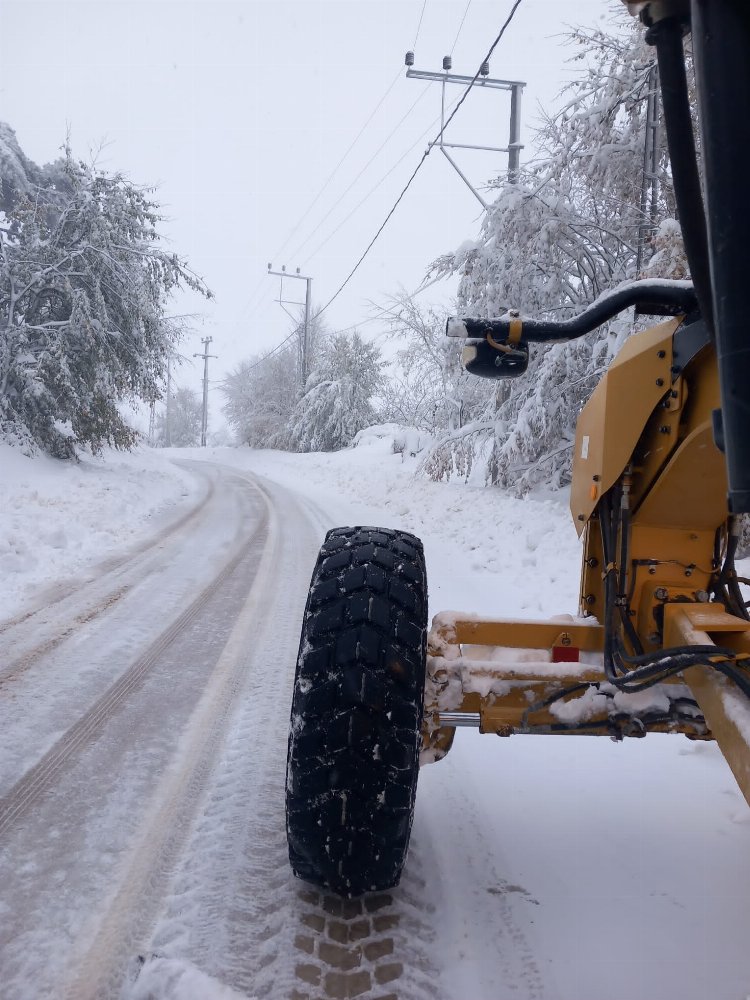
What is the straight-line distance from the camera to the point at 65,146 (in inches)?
645

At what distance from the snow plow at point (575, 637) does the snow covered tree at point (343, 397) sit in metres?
37.7

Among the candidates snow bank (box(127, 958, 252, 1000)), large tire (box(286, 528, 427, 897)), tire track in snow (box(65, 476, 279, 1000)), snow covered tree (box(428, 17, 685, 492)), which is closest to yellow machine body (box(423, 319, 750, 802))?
large tire (box(286, 528, 427, 897))

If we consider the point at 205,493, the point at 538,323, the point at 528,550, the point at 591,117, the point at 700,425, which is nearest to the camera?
the point at 538,323

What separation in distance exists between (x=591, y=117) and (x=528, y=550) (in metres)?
6.06

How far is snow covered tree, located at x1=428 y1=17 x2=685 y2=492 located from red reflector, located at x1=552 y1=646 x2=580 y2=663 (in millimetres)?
6894

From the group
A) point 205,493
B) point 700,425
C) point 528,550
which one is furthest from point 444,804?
point 205,493

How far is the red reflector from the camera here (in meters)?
2.59

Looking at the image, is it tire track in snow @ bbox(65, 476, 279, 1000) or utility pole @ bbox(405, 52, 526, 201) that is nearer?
tire track in snow @ bbox(65, 476, 279, 1000)

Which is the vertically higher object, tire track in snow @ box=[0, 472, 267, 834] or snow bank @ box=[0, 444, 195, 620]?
snow bank @ box=[0, 444, 195, 620]

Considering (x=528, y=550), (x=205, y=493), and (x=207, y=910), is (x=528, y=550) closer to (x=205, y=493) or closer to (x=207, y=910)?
(x=207, y=910)

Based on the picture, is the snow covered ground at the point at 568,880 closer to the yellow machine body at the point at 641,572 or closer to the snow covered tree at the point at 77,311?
the yellow machine body at the point at 641,572

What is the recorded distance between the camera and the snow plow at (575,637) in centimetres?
191

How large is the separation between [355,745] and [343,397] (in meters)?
39.0

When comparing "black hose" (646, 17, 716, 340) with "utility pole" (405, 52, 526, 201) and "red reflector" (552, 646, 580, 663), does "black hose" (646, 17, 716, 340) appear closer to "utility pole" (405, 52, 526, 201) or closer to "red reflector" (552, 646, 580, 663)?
"red reflector" (552, 646, 580, 663)
